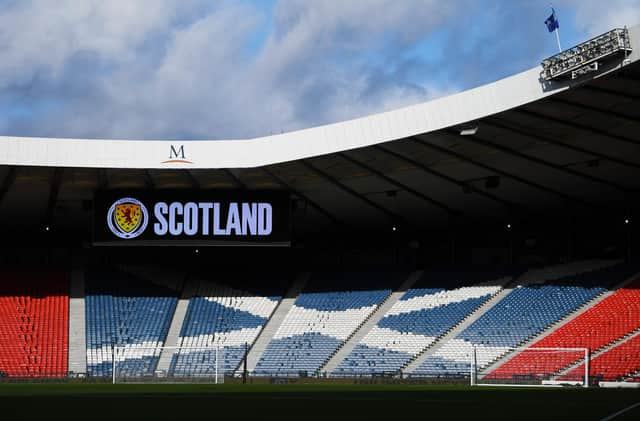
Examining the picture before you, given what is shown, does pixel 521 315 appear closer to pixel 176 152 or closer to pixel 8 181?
pixel 176 152

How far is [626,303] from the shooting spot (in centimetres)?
4403

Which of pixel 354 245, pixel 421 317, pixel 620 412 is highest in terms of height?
pixel 354 245

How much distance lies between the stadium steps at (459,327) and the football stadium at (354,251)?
0.13 metres

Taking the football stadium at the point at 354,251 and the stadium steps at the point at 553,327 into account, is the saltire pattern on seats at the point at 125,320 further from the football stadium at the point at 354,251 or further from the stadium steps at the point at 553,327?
the stadium steps at the point at 553,327

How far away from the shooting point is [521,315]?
153 feet

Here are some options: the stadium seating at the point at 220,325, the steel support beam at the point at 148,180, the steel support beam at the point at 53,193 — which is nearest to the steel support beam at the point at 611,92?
the steel support beam at the point at 148,180

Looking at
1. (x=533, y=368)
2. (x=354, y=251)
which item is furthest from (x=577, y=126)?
(x=354, y=251)

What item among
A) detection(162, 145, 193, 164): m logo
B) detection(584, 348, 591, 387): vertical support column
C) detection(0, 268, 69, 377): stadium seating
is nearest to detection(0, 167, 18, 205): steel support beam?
detection(162, 145, 193, 164): m logo

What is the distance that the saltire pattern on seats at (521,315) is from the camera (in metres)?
44.8

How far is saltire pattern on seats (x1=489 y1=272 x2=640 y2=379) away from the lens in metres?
41.0

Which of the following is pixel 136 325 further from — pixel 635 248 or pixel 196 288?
pixel 635 248

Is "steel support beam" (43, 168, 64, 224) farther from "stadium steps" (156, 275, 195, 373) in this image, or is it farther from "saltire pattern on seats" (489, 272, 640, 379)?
"saltire pattern on seats" (489, 272, 640, 379)

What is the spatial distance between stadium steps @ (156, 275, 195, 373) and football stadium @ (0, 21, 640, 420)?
0.14 metres

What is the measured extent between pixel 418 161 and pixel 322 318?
14.2 m
